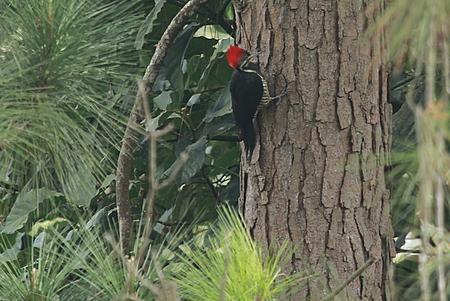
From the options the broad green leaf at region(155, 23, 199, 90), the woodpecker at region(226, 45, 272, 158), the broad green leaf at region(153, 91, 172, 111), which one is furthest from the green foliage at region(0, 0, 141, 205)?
the broad green leaf at region(155, 23, 199, 90)

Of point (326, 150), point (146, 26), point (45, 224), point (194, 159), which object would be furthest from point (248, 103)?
point (45, 224)

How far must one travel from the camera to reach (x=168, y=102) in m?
2.39

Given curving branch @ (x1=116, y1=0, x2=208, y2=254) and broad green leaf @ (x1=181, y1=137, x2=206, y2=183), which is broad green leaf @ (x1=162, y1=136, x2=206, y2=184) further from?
curving branch @ (x1=116, y1=0, x2=208, y2=254)

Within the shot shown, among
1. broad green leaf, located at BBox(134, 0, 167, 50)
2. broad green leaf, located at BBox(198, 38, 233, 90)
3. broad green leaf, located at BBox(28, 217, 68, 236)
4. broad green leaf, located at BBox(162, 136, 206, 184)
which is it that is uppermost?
broad green leaf, located at BBox(134, 0, 167, 50)

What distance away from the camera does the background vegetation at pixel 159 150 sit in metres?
0.88

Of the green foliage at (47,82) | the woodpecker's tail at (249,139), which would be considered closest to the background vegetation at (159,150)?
the green foliage at (47,82)

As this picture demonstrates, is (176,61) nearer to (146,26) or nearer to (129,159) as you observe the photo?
(146,26)

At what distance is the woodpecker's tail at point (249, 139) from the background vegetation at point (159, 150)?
145 millimetres

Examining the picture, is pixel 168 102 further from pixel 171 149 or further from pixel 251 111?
pixel 251 111

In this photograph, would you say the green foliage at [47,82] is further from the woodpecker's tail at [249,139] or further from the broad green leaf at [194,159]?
the broad green leaf at [194,159]

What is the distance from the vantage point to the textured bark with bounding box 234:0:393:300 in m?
1.91

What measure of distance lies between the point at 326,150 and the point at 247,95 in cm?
21

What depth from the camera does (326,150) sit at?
192 centimetres

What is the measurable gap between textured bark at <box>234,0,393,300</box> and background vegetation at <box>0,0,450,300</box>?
0.07 m
